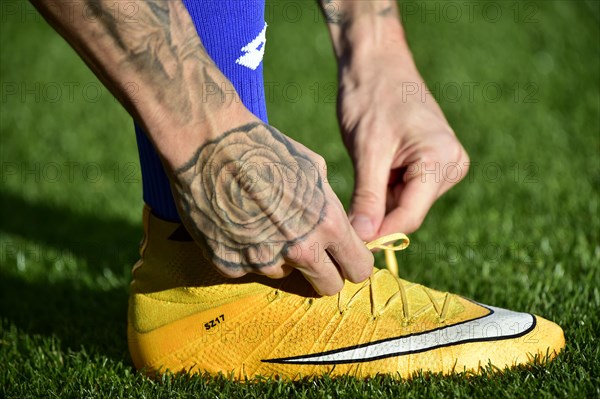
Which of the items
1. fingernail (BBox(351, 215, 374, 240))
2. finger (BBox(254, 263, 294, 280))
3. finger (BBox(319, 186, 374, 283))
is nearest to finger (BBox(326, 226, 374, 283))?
finger (BBox(319, 186, 374, 283))

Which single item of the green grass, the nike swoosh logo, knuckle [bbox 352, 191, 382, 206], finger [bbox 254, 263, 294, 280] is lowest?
the green grass

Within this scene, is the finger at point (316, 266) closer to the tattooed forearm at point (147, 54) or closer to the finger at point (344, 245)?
the finger at point (344, 245)

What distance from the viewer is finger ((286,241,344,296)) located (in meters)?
1.57

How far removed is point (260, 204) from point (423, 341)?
0.57 metres

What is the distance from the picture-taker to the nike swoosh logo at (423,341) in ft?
5.91

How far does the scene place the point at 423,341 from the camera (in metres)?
1.80

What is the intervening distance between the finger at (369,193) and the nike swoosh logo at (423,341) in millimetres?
337

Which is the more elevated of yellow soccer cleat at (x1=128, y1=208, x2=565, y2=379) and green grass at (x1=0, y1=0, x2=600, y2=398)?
yellow soccer cleat at (x1=128, y1=208, x2=565, y2=379)

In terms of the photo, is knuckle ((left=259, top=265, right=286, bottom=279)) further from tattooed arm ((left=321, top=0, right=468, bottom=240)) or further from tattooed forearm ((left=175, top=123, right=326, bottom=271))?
tattooed arm ((left=321, top=0, right=468, bottom=240))

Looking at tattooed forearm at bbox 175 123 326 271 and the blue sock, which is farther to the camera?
the blue sock

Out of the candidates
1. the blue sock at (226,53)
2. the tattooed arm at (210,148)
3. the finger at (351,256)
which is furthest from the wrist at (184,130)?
the finger at (351,256)

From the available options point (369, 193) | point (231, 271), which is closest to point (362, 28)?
point (369, 193)

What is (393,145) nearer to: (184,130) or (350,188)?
(184,130)

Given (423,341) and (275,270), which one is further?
(423,341)
